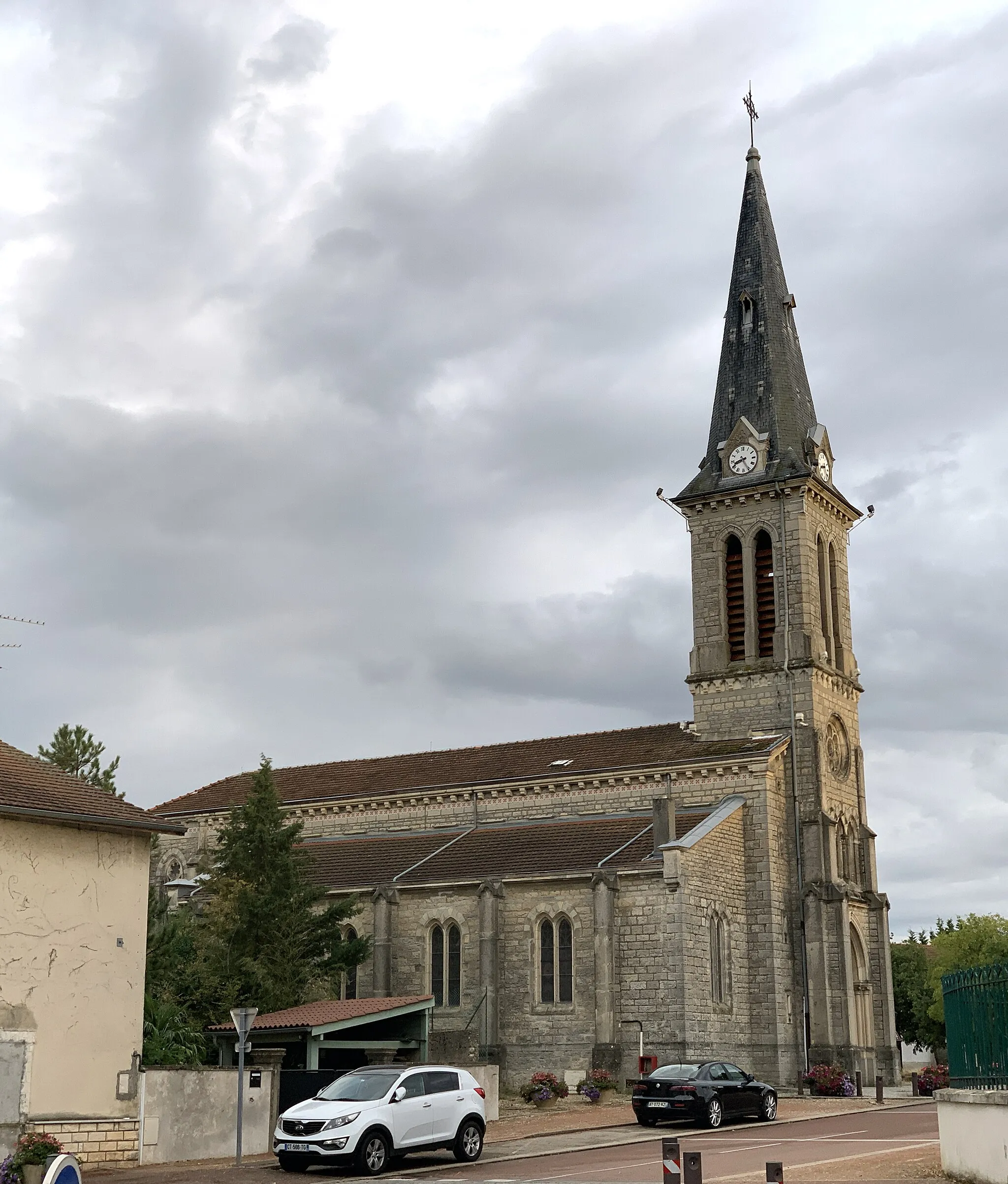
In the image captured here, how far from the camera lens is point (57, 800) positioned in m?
23.4

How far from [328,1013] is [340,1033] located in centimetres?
227

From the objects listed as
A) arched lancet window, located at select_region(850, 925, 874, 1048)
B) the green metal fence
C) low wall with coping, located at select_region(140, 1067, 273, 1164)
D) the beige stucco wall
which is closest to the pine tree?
low wall with coping, located at select_region(140, 1067, 273, 1164)

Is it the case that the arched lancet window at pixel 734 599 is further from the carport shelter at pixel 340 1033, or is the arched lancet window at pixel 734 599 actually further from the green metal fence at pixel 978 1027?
the green metal fence at pixel 978 1027

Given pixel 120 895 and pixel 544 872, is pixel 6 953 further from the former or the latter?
pixel 544 872

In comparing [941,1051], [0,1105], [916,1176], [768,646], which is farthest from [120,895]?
[941,1051]

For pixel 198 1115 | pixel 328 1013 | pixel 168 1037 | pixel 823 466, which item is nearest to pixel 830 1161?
pixel 198 1115

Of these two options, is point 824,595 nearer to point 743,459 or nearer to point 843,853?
point 743,459

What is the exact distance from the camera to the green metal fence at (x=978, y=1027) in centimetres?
1644

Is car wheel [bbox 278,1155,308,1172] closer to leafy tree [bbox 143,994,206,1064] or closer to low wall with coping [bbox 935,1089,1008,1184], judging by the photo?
leafy tree [bbox 143,994,206,1064]

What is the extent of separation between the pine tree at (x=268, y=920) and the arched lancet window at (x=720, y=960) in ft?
34.2

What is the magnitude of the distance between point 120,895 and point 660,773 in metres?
24.6

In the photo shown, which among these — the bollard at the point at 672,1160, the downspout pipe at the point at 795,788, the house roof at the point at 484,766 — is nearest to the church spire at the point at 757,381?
the downspout pipe at the point at 795,788

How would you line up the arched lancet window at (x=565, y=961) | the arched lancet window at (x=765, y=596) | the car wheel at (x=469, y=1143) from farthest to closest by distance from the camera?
the arched lancet window at (x=765, y=596) → the arched lancet window at (x=565, y=961) → the car wheel at (x=469, y=1143)

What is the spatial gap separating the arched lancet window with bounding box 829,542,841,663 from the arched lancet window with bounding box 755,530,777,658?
8.79ft
